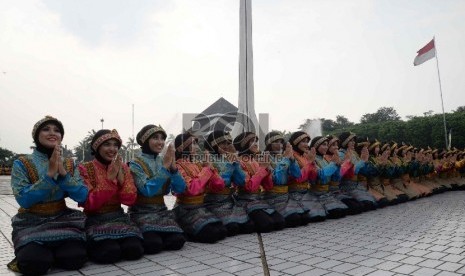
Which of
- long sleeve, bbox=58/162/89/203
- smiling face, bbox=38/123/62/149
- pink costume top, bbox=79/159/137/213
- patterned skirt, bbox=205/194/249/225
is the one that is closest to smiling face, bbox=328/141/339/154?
patterned skirt, bbox=205/194/249/225

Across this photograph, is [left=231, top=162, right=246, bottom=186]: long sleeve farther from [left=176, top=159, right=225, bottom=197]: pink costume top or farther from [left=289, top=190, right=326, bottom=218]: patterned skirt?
[left=289, top=190, right=326, bottom=218]: patterned skirt

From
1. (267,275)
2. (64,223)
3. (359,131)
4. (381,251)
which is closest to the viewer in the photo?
(267,275)

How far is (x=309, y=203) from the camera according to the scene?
648 cm

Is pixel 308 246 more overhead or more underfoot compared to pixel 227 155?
more underfoot

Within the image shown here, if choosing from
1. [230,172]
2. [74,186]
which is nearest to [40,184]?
[74,186]

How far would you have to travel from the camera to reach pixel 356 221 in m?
6.45

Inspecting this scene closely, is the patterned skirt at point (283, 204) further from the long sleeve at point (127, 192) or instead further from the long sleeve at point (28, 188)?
the long sleeve at point (28, 188)

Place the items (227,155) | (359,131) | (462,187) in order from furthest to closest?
1. (359,131)
2. (462,187)
3. (227,155)

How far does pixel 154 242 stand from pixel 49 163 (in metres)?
1.54

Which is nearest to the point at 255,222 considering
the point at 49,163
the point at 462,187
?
the point at 49,163

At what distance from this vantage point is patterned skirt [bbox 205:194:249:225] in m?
5.36

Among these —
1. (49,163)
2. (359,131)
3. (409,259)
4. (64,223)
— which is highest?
(359,131)

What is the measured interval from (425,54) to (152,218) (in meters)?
17.8

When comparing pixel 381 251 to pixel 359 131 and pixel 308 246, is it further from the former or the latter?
pixel 359 131
